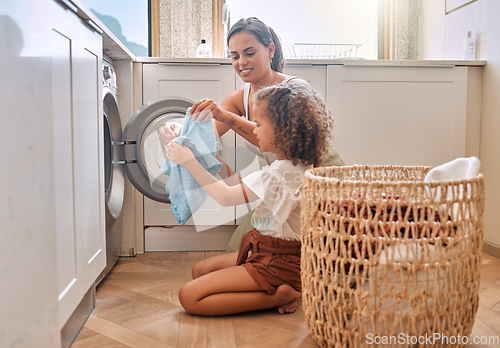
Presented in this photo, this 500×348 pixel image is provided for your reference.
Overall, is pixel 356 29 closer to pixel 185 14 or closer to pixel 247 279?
pixel 185 14

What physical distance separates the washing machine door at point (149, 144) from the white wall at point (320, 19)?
1255 mm

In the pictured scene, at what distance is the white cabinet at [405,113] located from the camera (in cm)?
220

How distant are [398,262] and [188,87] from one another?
1465mm

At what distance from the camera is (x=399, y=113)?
2230 mm

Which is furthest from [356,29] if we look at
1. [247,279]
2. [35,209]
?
[35,209]

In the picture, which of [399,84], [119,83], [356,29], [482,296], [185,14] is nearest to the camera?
[482,296]

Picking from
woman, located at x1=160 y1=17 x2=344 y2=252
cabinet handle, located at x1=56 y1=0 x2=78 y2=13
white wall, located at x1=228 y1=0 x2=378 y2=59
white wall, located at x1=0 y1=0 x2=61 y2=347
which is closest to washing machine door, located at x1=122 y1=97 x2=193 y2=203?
woman, located at x1=160 y1=17 x2=344 y2=252

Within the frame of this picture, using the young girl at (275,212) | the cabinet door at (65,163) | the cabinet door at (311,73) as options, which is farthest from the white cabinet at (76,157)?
the cabinet door at (311,73)

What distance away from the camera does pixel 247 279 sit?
4.41 feet

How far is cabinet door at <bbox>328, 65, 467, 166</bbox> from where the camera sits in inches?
86.5

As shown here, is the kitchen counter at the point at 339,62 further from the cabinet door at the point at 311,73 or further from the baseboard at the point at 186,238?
the baseboard at the point at 186,238

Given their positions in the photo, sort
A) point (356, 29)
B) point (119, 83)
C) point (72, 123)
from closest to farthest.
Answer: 1. point (72, 123)
2. point (119, 83)
3. point (356, 29)

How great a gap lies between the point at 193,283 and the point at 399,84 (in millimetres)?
1473

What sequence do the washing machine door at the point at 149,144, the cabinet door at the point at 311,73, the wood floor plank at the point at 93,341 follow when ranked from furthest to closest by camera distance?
1. the cabinet door at the point at 311,73
2. the washing machine door at the point at 149,144
3. the wood floor plank at the point at 93,341
